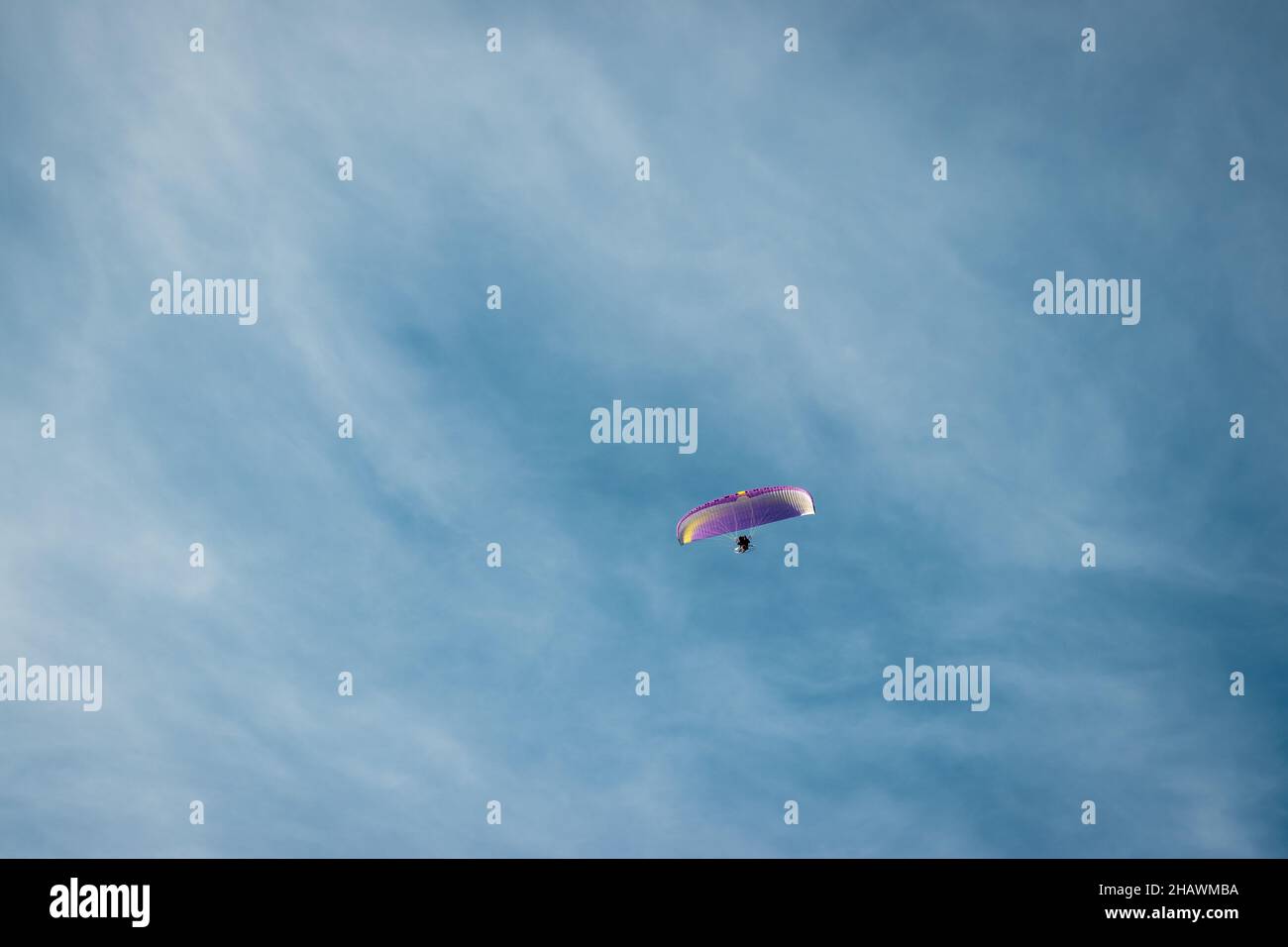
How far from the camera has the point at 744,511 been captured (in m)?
68.6

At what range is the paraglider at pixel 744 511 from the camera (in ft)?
224

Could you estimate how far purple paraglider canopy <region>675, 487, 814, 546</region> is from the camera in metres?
68.1
